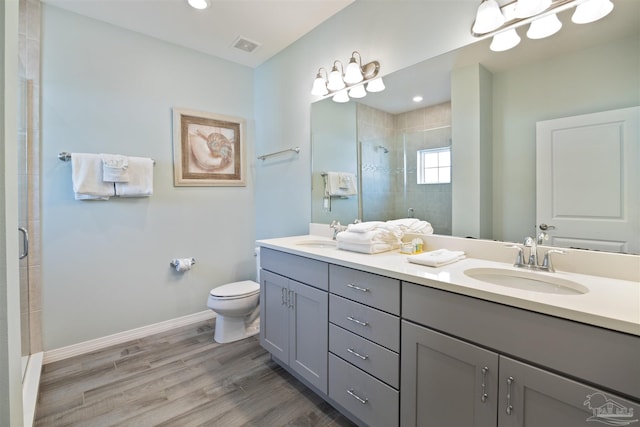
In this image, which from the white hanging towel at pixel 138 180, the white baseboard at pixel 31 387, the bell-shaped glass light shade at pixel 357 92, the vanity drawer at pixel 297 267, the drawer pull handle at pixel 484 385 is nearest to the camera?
the drawer pull handle at pixel 484 385

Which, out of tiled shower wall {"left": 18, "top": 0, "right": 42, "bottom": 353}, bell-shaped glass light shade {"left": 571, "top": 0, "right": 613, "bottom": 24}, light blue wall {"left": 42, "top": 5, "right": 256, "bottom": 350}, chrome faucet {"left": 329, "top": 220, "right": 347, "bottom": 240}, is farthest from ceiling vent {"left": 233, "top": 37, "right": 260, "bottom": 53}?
bell-shaped glass light shade {"left": 571, "top": 0, "right": 613, "bottom": 24}

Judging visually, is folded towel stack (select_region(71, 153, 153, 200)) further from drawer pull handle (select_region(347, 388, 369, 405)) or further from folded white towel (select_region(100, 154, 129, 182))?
drawer pull handle (select_region(347, 388, 369, 405))

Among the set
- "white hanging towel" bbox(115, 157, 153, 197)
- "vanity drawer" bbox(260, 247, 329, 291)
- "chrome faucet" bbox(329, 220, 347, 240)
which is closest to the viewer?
"vanity drawer" bbox(260, 247, 329, 291)

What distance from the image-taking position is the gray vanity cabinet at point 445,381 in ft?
3.28

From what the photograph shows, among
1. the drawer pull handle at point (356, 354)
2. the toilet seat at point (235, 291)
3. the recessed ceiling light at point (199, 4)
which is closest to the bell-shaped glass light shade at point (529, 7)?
the drawer pull handle at point (356, 354)

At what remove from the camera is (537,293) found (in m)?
0.96

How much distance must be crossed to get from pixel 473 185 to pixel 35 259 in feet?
9.56

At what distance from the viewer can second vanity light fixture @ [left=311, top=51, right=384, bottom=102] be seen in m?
2.00

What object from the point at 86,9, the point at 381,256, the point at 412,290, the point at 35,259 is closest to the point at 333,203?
the point at 381,256

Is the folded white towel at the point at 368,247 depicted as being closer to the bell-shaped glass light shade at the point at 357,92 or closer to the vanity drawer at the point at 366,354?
the vanity drawer at the point at 366,354

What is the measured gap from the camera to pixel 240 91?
10.1 ft

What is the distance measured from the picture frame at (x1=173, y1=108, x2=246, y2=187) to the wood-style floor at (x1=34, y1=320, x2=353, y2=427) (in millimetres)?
1465

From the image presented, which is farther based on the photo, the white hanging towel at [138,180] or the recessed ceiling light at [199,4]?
the white hanging towel at [138,180]

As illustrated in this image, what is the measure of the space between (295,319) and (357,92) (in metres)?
1.61
